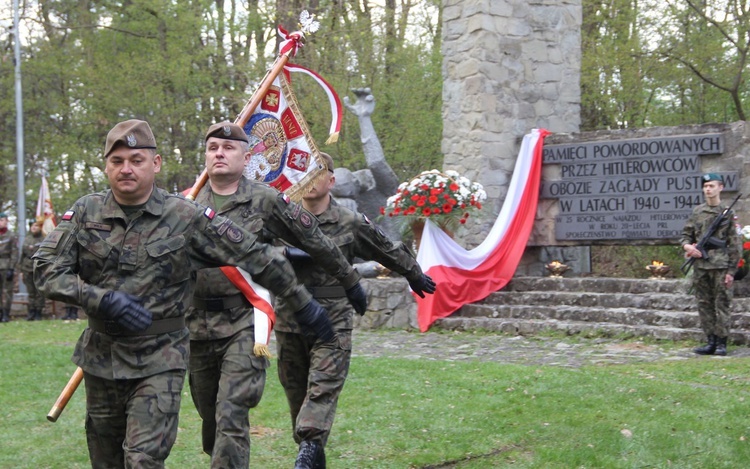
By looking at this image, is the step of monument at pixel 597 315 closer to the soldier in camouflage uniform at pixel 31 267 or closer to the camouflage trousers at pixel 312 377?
the camouflage trousers at pixel 312 377

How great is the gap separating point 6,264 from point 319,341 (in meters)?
13.7

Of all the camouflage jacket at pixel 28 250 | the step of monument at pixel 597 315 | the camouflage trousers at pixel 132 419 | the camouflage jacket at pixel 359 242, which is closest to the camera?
the camouflage trousers at pixel 132 419

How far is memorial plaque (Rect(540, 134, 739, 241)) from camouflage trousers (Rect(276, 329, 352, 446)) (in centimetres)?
920

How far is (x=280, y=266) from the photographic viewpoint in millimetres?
4918

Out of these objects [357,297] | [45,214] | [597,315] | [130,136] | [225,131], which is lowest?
[597,315]

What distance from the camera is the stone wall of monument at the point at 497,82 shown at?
16188 millimetres

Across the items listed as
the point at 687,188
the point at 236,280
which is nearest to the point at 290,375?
the point at 236,280

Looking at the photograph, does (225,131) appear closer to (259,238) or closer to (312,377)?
(259,238)

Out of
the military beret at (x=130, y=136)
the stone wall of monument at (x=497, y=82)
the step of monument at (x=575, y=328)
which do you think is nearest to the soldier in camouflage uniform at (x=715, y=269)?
the step of monument at (x=575, y=328)

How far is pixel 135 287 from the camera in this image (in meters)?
4.64

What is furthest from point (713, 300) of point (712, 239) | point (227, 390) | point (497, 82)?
point (227, 390)

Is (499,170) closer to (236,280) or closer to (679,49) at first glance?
(679,49)

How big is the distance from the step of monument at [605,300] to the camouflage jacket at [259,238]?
811 centimetres

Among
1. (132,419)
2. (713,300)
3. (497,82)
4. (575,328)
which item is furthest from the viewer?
(497,82)
